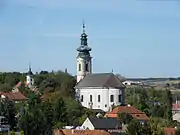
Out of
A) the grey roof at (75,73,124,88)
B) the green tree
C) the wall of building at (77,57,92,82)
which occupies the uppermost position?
the wall of building at (77,57,92,82)

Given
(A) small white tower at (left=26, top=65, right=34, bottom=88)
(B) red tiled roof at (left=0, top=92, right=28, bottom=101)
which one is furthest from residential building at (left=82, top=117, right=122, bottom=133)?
(A) small white tower at (left=26, top=65, right=34, bottom=88)

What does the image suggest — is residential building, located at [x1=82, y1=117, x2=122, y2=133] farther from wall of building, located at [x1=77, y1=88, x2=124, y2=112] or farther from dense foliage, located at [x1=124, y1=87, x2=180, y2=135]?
wall of building, located at [x1=77, y1=88, x2=124, y2=112]

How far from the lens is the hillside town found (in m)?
44.3

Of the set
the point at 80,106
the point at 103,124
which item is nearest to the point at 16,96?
the point at 80,106

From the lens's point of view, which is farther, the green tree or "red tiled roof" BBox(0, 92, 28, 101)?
"red tiled roof" BBox(0, 92, 28, 101)

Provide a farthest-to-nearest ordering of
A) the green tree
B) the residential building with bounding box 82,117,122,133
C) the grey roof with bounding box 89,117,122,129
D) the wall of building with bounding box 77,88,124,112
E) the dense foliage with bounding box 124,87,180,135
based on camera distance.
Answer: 1. the wall of building with bounding box 77,88,124,112
2. the green tree
3. the grey roof with bounding box 89,117,122,129
4. the residential building with bounding box 82,117,122,133
5. the dense foliage with bounding box 124,87,180,135

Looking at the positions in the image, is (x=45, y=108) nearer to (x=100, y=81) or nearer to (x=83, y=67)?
(x=100, y=81)

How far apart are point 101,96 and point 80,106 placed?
7.63 m

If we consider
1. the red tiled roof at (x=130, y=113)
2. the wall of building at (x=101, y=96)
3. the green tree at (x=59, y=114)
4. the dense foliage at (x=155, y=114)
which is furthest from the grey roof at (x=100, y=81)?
the green tree at (x=59, y=114)

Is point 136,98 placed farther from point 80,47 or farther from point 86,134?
point 86,134

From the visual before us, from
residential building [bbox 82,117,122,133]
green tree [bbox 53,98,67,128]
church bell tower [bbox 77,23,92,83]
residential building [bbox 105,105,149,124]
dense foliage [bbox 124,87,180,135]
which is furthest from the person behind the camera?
church bell tower [bbox 77,23,92,83]

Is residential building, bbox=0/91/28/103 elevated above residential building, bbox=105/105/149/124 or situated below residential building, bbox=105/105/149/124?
above

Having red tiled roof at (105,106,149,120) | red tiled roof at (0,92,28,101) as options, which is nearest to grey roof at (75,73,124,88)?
red tiled roof at (0,92,28,101)

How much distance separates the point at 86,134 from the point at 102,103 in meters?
29.4
